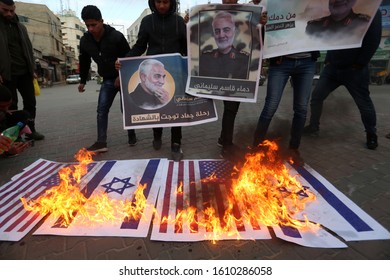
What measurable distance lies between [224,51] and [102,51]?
5.79ft

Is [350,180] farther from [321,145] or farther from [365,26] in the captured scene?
[365,26]

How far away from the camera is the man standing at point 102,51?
3.54m

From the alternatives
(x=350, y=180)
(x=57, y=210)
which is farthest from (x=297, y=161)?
(x=57, y=210)

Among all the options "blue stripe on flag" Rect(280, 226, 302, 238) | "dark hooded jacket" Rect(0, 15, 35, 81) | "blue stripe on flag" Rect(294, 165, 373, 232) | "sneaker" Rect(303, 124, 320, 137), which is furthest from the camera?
"sneaker" Rect(303, 124, 320, 137)

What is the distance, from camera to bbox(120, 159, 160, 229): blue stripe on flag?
2.15 metres

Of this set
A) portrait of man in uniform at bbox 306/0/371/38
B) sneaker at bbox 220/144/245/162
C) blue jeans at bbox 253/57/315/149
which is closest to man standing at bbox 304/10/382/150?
portrait of man in uniform at bbox 306/0/371/38

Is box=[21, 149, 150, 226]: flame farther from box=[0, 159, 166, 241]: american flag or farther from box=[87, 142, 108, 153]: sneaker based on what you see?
box=[87, 142, 108, 153]: sneaker

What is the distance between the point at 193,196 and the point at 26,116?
8.80 feet

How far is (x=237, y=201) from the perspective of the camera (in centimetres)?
243

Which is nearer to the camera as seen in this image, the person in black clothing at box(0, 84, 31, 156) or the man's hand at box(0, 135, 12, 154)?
the man's hand at box(0, 135, 12, 154)

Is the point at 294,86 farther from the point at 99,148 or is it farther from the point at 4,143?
the point at 4,143

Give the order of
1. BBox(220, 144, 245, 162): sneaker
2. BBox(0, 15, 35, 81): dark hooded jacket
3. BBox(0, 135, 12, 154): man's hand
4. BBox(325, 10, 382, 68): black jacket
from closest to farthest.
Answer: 1. BBox(0, 135, 12, 154): man's hand
2. BBox(325, 10, 382, 68): black jacket
3. BBox(220, 144, 245, 162): sneaker
4. BBox(0, 15, 35, 81): dark hooded jacket

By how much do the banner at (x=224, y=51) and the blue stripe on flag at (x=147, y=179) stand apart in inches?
40.2

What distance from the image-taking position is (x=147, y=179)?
297 cm
